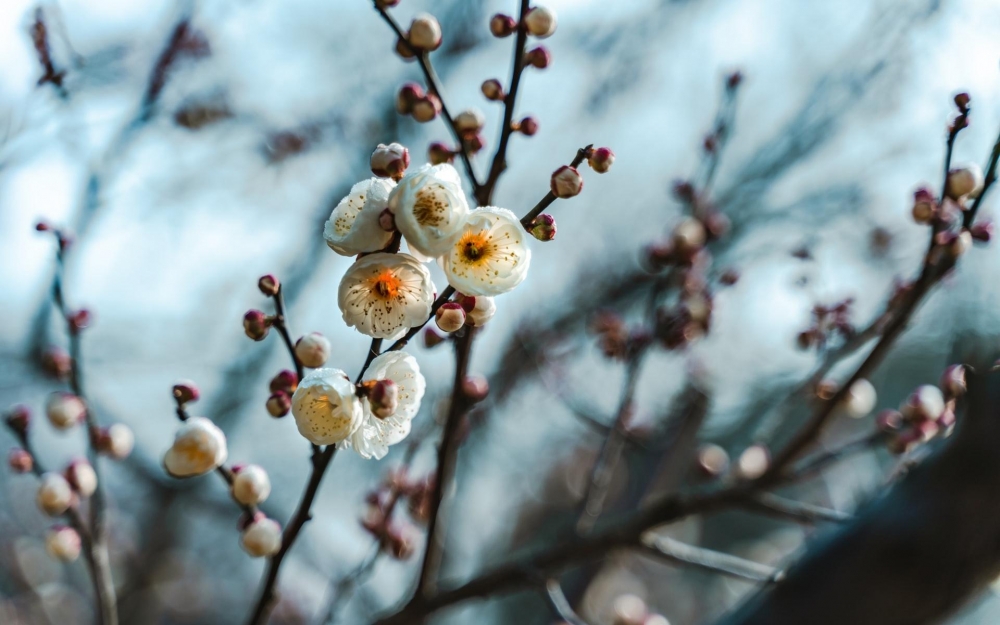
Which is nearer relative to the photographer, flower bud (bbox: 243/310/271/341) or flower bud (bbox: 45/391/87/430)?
flower bud (bbox: 243/310/271/341)

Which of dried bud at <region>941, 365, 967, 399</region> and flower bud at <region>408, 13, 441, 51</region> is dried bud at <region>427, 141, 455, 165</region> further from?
dried bud at <region>941, 365, 967, 399</region>

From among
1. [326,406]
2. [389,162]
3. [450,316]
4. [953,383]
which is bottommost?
[953,383]

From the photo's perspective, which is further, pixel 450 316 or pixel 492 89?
pixel 492 89

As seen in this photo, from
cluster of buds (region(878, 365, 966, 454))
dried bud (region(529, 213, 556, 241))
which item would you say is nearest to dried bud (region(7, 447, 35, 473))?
dried bud (region(529, 213, 556, 241))

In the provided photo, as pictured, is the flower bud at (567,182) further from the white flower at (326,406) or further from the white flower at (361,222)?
the white flower at (326,406)

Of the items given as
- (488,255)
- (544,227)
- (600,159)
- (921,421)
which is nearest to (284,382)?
(488,255)

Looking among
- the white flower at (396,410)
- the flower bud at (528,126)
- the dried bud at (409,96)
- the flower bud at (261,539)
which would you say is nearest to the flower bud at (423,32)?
the dried bud at (409,96)

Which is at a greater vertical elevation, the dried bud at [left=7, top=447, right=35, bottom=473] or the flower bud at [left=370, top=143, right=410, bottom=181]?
the flower bud at [left=370, top=143, right=410, bottom=181]

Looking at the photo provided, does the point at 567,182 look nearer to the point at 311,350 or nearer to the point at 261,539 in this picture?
the point at 311,350
